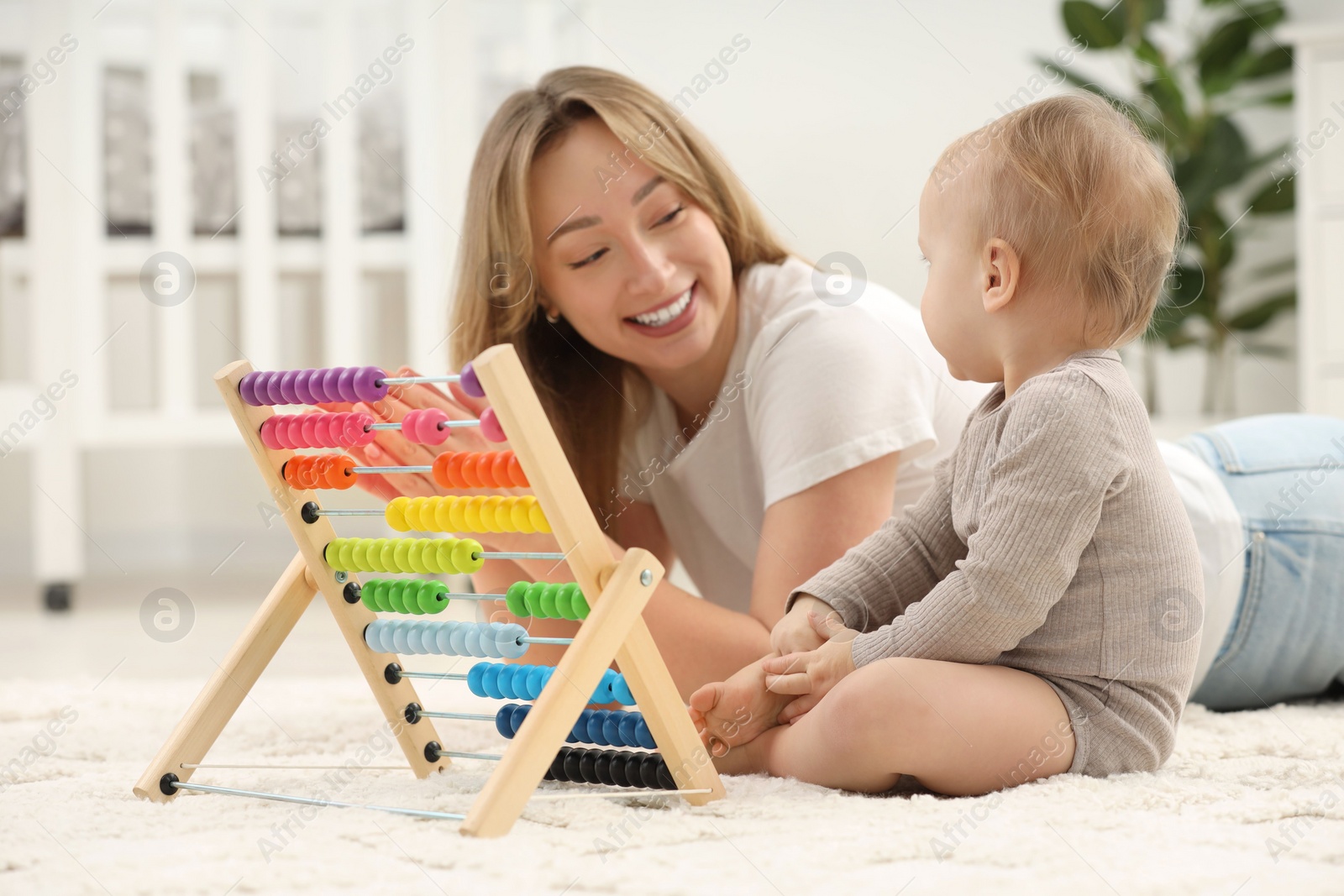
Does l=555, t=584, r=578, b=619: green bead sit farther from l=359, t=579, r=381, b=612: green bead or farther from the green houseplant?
the green houseplant

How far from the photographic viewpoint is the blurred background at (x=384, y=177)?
2314mm

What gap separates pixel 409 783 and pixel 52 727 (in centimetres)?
49

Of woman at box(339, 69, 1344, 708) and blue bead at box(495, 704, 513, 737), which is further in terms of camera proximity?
woman at box(339, 69, 1344, 708)

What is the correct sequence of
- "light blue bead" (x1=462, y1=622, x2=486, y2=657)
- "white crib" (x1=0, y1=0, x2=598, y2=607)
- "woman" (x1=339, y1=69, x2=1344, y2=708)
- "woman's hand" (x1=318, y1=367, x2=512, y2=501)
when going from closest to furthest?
"light blue bead" (x1=462, y1=622, x2=486, y2=657), "woman's hand" (x1=318, y1=367, x2=512, y2=501), "woman" (x1=339, y1=69, x2=1344, y2=708), "white crib" (x1=0, y1=0, x2=598, y2=607)

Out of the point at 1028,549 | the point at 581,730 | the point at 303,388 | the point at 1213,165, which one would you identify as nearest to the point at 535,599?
the point at 581,730

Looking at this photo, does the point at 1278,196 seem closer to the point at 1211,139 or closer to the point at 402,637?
the point at 1211,139

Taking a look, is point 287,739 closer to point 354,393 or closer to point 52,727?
point 52,727

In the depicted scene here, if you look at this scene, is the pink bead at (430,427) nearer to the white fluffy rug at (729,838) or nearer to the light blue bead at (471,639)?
the light blue bead at (471,639)

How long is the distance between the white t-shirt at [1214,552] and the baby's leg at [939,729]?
39 cm

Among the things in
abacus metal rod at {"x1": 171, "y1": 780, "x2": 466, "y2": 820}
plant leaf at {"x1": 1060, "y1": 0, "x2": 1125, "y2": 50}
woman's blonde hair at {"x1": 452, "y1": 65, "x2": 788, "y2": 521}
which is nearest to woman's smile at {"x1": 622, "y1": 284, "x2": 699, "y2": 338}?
woman's blonde hair at {"x1": 452, "y1": 65, "x2": 788, "y2": 521}

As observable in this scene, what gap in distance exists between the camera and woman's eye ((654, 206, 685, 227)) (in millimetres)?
1138

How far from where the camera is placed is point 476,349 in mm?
1232

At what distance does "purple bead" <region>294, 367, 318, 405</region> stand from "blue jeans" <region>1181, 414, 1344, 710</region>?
2.94 feet

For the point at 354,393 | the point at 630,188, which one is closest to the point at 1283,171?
the point at 630,188
